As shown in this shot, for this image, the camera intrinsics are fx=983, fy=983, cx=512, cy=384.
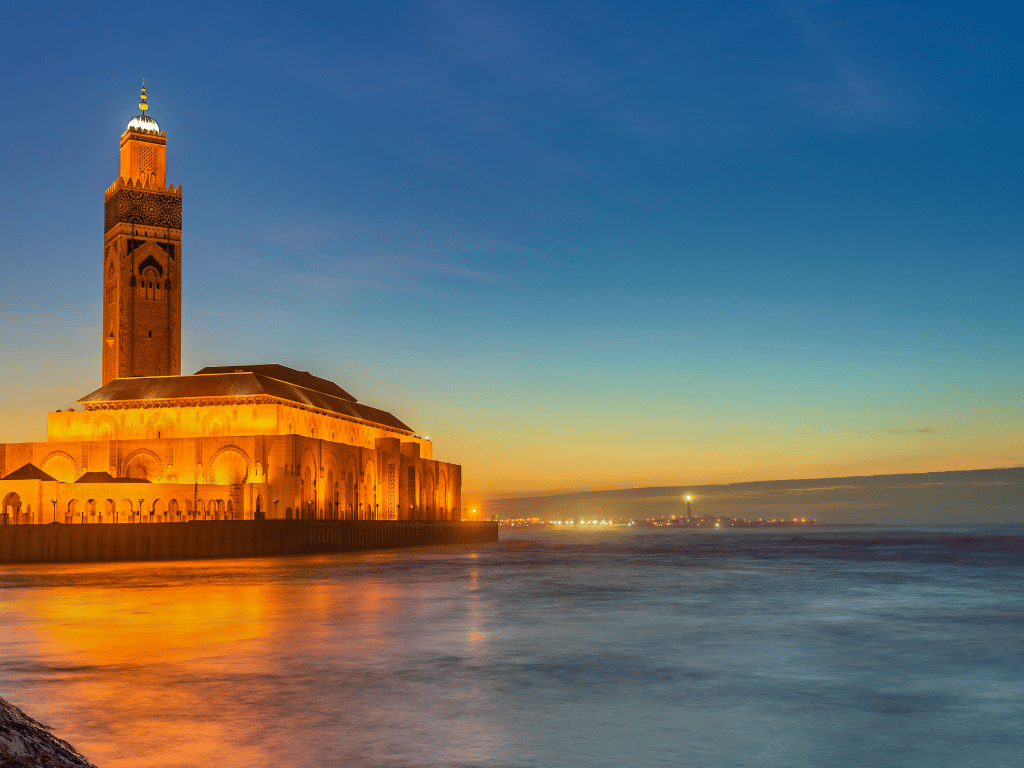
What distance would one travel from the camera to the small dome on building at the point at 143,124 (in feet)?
351

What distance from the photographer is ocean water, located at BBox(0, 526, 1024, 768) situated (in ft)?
34.9

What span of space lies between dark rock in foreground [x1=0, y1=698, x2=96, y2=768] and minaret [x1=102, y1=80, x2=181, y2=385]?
10368cm

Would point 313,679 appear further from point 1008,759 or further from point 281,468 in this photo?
point 281,468

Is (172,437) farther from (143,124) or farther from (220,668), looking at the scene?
(220,668)

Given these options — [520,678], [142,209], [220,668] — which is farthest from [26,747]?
[142,209]

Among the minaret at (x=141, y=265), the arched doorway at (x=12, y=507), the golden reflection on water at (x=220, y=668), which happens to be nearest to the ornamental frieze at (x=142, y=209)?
the minaret at (x=141, y=265)

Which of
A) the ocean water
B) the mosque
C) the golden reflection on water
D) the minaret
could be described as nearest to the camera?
the ocean water

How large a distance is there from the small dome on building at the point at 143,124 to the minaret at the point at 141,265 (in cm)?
11

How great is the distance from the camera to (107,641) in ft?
64.2

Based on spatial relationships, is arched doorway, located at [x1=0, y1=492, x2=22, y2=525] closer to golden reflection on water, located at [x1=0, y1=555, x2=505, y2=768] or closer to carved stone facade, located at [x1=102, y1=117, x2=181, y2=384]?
golden reflection on water, located at [x1=0, y1=555, x2=505, y2=768]

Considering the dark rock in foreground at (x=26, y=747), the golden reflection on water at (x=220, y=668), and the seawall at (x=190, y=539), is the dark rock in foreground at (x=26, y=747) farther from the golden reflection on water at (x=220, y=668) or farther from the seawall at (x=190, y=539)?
the seawall at (x=190, y=539)

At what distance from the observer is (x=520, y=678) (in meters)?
15.2

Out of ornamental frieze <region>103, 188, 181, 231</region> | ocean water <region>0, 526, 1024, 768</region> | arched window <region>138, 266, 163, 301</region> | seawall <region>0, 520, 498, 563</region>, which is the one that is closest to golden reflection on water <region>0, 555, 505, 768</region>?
ocean water <region>0, 526, 1024, 768</region>

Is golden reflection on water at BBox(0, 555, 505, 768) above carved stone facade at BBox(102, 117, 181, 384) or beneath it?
beneath
